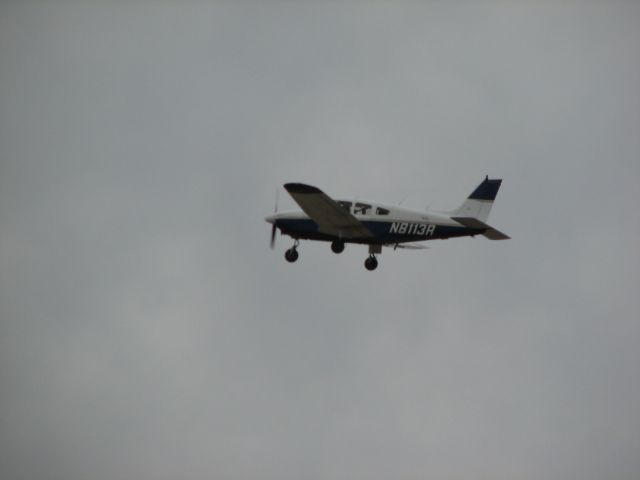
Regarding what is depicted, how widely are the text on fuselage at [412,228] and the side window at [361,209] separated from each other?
3.67ft

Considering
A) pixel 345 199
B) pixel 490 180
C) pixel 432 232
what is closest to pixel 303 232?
pixel 345 199

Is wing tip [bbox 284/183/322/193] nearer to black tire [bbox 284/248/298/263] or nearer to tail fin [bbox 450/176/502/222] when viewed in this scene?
black tire [bbox 284/248/298/263]

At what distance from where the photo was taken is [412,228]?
3569 cm

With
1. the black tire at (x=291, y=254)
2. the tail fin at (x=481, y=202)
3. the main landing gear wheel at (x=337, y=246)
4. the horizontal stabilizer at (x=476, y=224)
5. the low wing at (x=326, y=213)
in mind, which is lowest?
the black tire at (x=291, y=254)

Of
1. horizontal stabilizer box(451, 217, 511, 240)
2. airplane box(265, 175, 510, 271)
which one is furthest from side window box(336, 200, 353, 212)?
horizontal stabilizer box(451, 217, 511, 240)

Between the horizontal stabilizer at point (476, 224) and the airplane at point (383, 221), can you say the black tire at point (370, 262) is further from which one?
the horizontal stabilizer at point (476, 224)

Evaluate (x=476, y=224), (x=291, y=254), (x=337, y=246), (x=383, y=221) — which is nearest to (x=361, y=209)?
(x=383, y=221)

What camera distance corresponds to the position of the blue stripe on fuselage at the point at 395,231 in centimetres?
3541

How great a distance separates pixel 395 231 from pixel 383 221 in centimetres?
58

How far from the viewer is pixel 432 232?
35.5 m

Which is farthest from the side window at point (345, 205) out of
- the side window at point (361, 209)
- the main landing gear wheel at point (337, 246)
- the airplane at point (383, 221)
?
the main landing gear wheel at point (337, 246)

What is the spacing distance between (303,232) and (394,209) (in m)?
3.60

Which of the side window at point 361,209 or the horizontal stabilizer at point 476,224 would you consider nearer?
the horizontal stabilizer at point 476,224

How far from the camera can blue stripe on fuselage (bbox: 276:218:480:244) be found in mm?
35406
